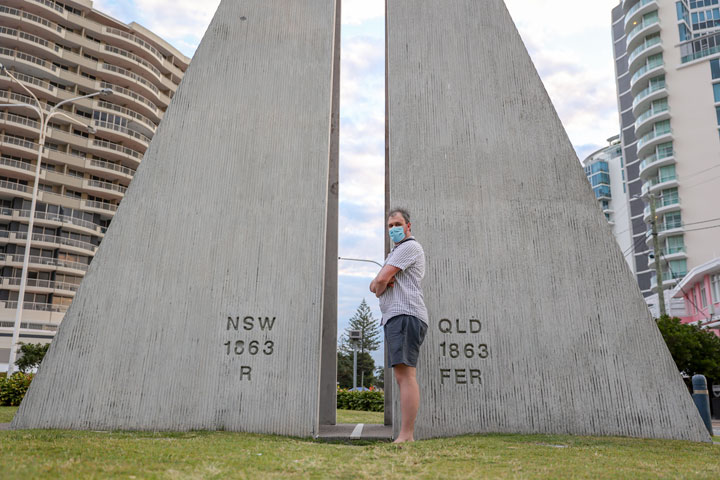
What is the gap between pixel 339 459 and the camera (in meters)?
3.07

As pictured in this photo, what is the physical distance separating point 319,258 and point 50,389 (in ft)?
8.83

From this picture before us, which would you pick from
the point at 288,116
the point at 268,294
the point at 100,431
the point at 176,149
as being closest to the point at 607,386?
the point at 268,294

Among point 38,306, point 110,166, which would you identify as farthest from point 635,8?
point 38,306

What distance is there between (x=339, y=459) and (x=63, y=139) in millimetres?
52513

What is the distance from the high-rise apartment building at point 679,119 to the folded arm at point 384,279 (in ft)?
158

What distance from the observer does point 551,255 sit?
5.16 meters

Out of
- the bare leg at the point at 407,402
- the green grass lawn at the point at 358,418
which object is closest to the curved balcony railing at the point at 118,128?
the green grass lawn at the point at 358,418

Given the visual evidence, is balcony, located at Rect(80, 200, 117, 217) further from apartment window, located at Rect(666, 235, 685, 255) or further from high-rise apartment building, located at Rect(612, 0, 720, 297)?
apartment window, located at Rect(666, 235, 685, 255)

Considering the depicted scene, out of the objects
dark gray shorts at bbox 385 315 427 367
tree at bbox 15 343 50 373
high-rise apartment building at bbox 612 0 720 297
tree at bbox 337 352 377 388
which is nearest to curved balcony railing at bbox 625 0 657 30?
high-rise apartment building at bbox 612 0 720 297

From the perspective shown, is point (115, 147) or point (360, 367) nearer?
point (360, 367)

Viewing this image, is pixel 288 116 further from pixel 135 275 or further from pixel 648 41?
pixel 648 41

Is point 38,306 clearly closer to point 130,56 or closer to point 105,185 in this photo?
point 105,185

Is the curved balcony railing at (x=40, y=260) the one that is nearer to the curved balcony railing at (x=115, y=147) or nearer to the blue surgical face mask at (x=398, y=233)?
the curved balcony railing at (x=115, y=147)

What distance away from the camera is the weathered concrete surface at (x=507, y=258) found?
471 cm
